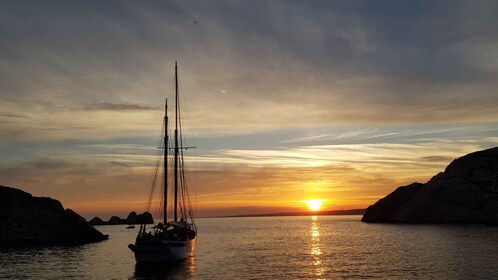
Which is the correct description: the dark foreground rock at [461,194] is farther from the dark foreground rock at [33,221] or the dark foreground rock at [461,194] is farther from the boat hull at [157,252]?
the boat hull at [157,252]

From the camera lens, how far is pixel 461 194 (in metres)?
179

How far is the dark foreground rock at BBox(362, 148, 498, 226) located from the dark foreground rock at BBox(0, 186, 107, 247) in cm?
13598

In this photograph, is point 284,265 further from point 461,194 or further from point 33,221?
point 461,194

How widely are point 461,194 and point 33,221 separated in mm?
151934

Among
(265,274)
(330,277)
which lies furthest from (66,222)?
(330,277)

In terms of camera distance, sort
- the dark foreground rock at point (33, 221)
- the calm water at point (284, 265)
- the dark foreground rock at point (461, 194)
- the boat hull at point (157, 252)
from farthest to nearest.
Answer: the dark foreground rock at point (461, 194)
the dark foreground rock at point (33, 221)
the boat hull at point (157, 252)
the calm water at point (284, 265)

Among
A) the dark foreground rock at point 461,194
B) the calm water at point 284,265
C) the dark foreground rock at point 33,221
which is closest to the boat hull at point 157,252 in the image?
the calm water at point 284,265

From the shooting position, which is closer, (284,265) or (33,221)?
(284,265)

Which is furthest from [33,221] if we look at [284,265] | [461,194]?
[461,194]

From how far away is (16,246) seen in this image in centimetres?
9219

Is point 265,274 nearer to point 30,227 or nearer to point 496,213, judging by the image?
point 30,227

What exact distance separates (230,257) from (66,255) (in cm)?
2740

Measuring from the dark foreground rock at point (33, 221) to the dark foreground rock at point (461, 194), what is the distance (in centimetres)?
13598

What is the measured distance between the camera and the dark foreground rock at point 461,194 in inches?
6870
